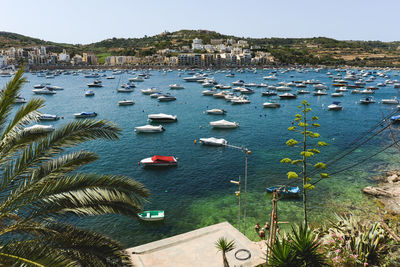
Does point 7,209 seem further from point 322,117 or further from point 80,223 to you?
point 322,117

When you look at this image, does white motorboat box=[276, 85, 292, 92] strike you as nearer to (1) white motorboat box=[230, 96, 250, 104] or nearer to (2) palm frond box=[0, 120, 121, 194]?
(1) white motorboat box=[230, 96, 250, 104]

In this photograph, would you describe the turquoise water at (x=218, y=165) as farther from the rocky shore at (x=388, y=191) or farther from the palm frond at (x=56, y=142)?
the palm frond at (x=56, y=142)

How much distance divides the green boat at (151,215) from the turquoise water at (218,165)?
1.76ft

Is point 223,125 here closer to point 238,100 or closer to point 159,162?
point 159,162

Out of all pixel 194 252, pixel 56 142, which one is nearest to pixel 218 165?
pixel 194 252

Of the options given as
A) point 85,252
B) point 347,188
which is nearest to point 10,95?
point 85,252

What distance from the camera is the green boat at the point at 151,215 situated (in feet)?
75.4

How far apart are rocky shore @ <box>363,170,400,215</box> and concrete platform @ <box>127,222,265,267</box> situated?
1609 cm

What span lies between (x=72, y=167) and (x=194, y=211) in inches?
694

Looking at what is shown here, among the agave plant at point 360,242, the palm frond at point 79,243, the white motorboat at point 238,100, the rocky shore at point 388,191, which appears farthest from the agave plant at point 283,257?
the white motorboat at point 238,100

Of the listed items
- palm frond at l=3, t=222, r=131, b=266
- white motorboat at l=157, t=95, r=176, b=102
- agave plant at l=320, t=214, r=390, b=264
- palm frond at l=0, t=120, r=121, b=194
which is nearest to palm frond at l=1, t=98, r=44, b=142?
palm frond at l=0, t=120, r=121, b=194

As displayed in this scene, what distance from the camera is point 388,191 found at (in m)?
26.7

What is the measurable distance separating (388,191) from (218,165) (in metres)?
18.6

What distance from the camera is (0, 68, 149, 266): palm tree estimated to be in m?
6.75
